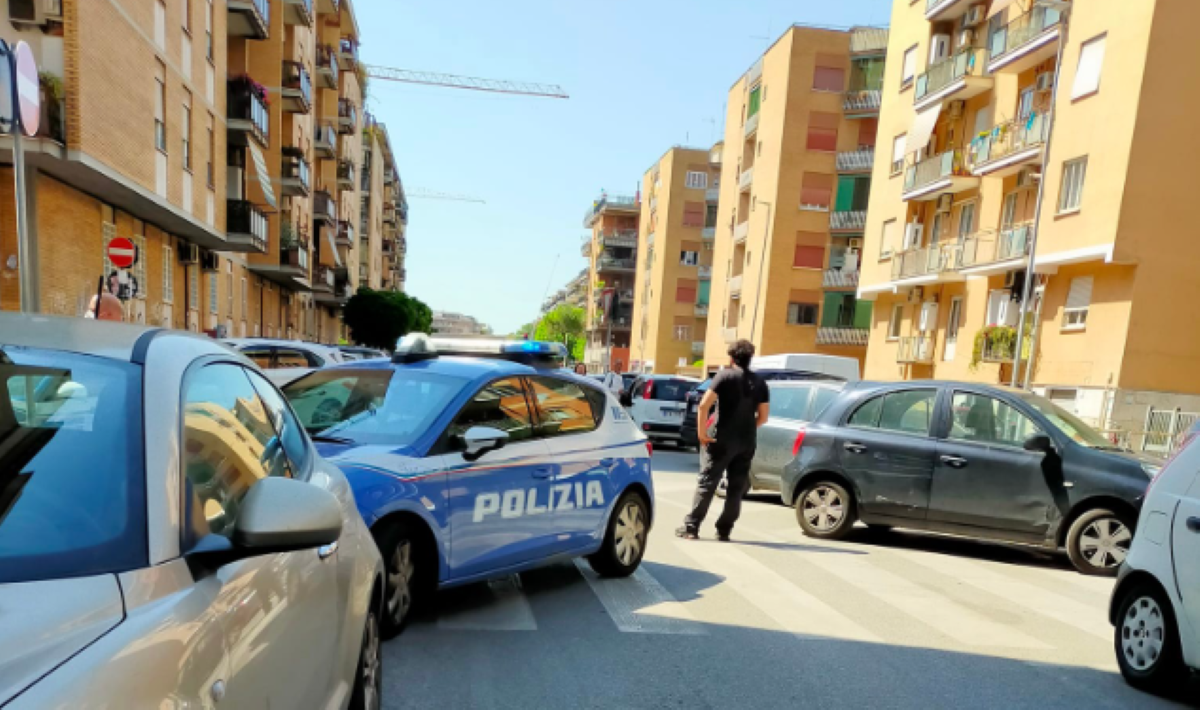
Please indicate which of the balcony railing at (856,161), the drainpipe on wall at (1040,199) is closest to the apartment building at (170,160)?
the drainpipe on wall at (1040,199)

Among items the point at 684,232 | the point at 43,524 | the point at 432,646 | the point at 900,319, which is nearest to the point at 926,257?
the point at 900,319

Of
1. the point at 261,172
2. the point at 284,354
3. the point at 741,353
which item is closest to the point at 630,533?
the point at 741,353

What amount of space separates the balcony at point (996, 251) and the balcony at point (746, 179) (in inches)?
938

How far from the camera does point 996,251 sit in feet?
78.6

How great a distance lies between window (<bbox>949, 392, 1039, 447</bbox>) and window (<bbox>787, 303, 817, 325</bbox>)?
37146 mm

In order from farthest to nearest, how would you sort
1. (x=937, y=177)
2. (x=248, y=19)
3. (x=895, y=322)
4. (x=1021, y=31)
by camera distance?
(x=895, y=322), (x=937, y=177), (x=248, y=19), (x=1021, y=31)

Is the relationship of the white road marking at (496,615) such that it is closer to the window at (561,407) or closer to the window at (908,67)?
the window at (561,407)

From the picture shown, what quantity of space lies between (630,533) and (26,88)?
5908 millimetres

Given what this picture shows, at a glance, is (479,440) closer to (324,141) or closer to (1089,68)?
(1089,68)

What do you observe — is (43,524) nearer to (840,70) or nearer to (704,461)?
(704,461)

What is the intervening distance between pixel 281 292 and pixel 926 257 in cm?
2864

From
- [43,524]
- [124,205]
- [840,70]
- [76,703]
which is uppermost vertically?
[840,70]

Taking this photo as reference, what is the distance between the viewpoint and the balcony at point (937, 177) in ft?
85.3

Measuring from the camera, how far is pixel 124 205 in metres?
17.0
